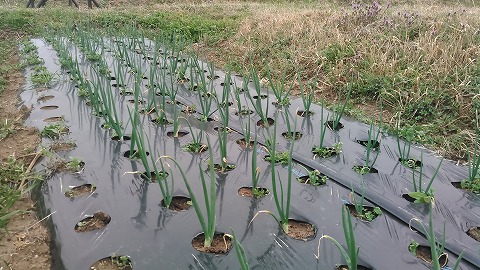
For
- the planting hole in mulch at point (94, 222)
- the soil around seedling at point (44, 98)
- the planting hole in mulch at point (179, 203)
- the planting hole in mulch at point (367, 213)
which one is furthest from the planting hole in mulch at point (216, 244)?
the soil around seedling at point (44, 98)

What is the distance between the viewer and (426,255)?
1.48m

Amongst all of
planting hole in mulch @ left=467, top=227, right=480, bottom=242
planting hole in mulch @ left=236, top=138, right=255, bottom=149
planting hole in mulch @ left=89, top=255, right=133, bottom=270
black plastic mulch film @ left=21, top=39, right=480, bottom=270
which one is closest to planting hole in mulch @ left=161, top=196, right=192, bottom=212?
black plastic mulch film @ left=21, top=39, right=480, bottom=270

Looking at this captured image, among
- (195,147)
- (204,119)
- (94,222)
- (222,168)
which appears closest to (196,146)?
(195,147)

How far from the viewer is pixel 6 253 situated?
1527 mm

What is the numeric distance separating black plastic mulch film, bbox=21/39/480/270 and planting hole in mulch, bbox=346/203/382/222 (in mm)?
29

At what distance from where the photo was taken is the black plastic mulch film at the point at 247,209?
143cm

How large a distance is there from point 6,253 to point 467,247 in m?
1.92

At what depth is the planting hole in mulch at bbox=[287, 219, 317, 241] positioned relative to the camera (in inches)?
60.8

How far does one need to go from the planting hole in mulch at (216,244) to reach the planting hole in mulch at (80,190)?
26.3 inches

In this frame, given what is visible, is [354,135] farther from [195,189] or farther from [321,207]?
[195,189]

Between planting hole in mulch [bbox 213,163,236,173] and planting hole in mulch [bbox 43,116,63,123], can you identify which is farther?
planting hole in mulch [bbox 43,116,63,123]

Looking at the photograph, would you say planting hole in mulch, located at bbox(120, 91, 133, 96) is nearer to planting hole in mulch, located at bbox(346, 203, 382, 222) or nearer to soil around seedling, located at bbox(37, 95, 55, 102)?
soil around seedling, located at bbox(37, 95, 55, 102)

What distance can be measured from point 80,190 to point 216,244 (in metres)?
0.82

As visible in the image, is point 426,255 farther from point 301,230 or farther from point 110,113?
point 110,113
